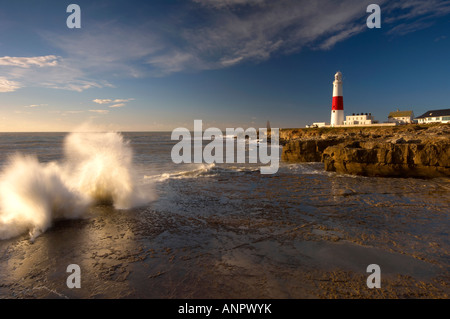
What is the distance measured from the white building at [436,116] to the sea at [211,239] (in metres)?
63.1

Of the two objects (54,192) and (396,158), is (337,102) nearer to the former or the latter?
(396,158)

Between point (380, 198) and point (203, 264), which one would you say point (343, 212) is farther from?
point (203, 264)

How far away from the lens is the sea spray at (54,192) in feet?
19.5

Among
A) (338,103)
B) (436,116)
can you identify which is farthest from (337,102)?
(436,116)

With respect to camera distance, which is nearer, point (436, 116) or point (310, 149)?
point (310, 149)

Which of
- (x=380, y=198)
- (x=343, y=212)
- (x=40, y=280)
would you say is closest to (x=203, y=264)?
(x=40, y=280)

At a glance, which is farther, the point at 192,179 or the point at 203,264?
the point at 192,179

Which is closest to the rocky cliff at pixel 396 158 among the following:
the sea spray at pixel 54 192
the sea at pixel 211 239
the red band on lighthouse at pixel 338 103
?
the sea at pixel 211 239

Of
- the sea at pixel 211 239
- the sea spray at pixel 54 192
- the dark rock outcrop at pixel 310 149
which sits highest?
the dark rock outcrop at pixel 310 149

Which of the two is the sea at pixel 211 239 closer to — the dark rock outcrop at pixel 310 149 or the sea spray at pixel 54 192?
the sea spray at pixel 54 192

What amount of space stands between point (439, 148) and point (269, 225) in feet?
39.1

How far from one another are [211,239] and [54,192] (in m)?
5.00

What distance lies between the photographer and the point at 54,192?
21.7ft
